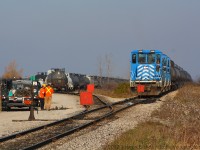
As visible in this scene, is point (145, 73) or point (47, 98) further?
point (145, 73)

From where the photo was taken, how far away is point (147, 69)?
124 feet

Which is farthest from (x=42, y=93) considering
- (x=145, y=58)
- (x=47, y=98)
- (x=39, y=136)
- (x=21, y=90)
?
(x=39, y=136)

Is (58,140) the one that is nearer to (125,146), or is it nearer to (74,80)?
(125,146)

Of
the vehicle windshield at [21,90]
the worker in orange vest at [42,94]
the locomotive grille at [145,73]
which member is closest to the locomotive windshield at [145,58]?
the locomotive grille at [145,73]

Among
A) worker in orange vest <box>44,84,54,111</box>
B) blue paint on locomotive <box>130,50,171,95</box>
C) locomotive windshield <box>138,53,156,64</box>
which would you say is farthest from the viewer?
locomotive windshield <box>138,53,156,64</box>

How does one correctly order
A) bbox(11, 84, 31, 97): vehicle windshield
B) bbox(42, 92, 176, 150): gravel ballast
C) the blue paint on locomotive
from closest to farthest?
1. bbox(42, 92, 176, 150): gravel ballast
2. bbox(11, 84, 31, 97): vehicle windshield
3. the blue paint on locomotive

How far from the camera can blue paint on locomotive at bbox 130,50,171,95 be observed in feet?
123

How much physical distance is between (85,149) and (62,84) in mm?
47415

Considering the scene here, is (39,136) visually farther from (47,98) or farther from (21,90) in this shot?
(21,90)

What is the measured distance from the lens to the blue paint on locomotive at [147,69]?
37.3 metres

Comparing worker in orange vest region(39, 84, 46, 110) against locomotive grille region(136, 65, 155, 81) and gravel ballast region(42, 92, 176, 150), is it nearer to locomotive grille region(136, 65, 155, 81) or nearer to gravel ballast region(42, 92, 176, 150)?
gravel ballast region(42, 92, 176, 150)

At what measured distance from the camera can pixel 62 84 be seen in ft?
195

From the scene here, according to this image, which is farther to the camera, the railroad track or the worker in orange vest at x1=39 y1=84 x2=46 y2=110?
the worker in orange vest at x1=39 y1=84 x2=46 y2=110

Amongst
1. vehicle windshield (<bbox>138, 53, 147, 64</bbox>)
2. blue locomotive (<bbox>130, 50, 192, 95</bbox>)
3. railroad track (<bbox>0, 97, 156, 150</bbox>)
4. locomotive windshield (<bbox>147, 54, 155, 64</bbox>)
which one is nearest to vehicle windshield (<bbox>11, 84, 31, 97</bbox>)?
railroad track (<bbox>0, 97, 156, 150</bbox>)
